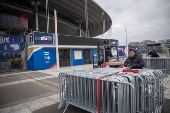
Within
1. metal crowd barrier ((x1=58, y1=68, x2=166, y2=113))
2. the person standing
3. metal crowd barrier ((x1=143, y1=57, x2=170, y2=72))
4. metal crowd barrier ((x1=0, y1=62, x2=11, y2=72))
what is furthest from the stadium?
metal crowd barrier ((x1=58, y1=68, x2=166, y2=113))

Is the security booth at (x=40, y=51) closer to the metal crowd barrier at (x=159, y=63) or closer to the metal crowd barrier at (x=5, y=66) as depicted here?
the metal crowd barrier at (x=5, y=66)

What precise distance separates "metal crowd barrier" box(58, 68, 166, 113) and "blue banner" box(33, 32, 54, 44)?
11.9m

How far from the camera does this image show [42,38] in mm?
14266

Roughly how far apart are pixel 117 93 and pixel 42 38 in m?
13.7

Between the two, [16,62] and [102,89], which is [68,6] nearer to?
[16,62]

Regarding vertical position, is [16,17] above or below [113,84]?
above

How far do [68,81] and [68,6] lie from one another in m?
22.3

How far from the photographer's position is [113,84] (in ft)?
7.97

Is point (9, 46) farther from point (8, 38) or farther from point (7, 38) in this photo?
point (8, 38)

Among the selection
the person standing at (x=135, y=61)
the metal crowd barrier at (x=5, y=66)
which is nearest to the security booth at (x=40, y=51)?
the metal crowd barrier at (x=5, y=66)

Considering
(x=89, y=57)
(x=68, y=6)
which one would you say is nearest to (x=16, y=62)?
(x=89, y=57)

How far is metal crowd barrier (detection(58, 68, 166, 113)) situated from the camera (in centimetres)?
245

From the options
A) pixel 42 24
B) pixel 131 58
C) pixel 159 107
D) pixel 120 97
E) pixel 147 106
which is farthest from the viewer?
pixel 42 24

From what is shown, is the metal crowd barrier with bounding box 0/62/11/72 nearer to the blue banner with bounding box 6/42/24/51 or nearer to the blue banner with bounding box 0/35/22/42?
the blue banner with bounding box 6/42/24/51
